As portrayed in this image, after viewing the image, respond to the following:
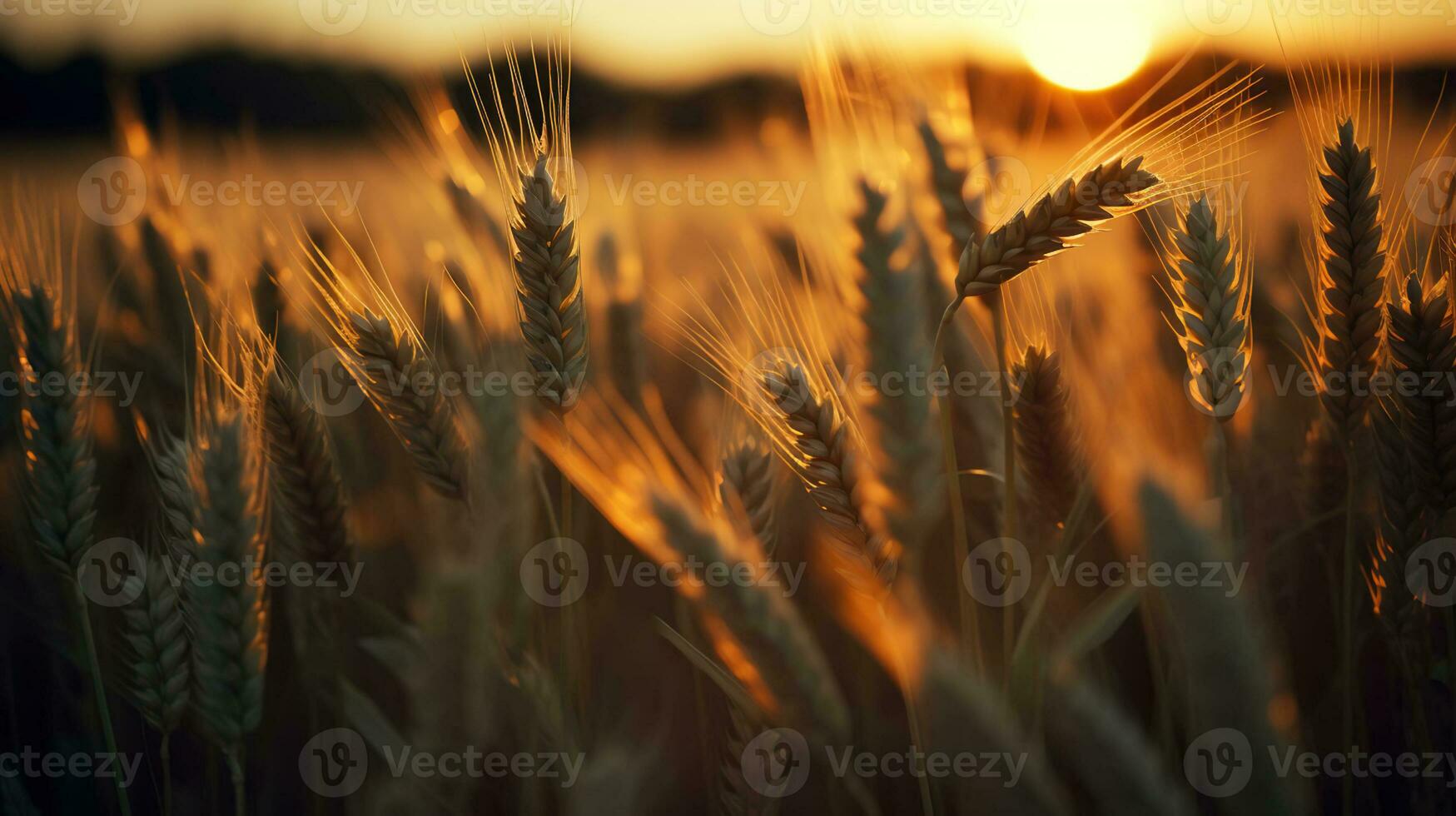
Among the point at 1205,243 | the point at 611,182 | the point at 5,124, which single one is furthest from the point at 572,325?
the point at 5,124

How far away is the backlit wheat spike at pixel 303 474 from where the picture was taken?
4.01ft

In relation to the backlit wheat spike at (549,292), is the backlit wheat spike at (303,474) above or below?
below

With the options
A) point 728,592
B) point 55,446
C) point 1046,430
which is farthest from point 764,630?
point 55,446

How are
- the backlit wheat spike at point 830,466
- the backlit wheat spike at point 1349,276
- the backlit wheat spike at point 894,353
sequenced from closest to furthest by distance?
the backlit wheat spike at point 830,466 → the backlit wheat spike at point 894,353 → the backlit wheat spike at point 1349,276

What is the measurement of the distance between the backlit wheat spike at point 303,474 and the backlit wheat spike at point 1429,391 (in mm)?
1723

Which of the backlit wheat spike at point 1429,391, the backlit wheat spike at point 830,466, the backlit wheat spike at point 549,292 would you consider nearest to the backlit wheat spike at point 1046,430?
the backlit wheat spike at point 830,466

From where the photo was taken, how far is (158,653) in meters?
1.16

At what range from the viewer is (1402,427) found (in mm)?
1235

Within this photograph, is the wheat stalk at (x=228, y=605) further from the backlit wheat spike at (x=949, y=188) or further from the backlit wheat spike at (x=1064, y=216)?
the backlit wheat spike at (x=949, y=188)

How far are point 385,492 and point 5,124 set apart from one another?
3070mm

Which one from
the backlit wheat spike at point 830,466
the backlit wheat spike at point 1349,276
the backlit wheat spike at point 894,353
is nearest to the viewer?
the backlit wheat spike at point 830,466

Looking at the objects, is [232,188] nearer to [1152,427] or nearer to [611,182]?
[611,182]

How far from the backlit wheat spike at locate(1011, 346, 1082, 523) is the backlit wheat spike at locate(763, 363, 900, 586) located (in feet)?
1.30

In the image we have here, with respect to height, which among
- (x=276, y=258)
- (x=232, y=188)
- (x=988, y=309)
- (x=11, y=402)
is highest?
(x=232, y=188)
